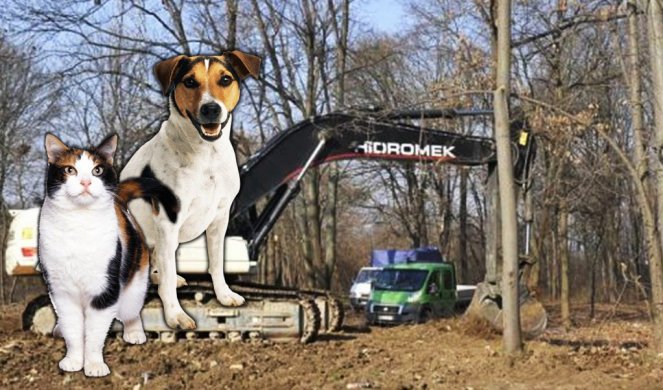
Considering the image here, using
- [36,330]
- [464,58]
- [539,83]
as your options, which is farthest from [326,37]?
[539,83]

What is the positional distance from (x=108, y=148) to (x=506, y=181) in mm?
8807

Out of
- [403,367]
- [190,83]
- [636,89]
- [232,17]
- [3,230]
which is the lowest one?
[403,367]

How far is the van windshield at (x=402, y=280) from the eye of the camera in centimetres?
1903

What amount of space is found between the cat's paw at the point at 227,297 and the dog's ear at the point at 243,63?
0.46m

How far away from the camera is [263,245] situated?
4.08 metres

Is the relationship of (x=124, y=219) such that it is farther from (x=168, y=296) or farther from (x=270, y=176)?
(x=270, y=176)

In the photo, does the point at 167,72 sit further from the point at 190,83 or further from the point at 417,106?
the point at 417,106

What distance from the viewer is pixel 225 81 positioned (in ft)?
5.27

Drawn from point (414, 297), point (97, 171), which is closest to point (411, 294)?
point (414, 297)

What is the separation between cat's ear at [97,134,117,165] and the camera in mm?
1540

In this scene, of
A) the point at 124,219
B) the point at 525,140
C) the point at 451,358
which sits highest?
the point at 525,140

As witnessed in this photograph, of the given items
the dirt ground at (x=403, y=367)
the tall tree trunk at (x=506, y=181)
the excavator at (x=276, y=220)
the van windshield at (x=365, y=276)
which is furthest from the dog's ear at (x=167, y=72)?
the van windshield at (x=365, y=276)

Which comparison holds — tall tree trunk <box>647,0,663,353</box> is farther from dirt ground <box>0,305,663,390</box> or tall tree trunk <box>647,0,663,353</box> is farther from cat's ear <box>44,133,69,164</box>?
cat's ear <box>44,133,69,164</box>

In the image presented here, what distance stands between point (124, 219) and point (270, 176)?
3915 millimetres
